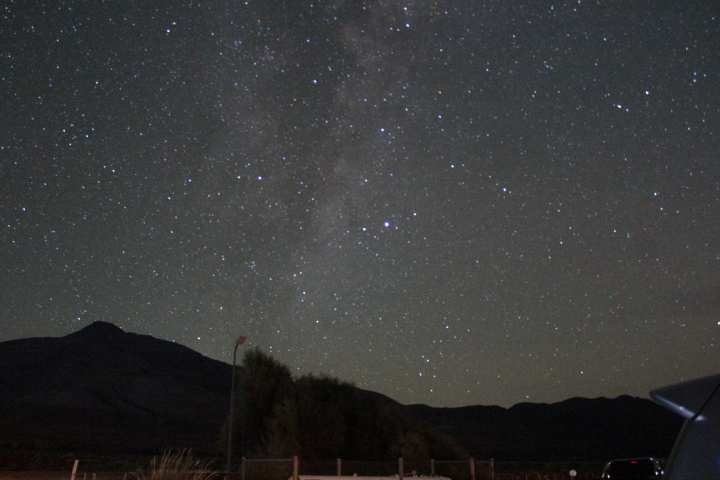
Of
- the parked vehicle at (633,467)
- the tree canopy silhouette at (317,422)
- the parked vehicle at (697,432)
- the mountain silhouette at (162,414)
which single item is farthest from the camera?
the mountain silhouette at (162,414)

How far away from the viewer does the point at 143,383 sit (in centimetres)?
12912

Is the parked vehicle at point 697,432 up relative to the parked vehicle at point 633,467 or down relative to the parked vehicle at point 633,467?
up

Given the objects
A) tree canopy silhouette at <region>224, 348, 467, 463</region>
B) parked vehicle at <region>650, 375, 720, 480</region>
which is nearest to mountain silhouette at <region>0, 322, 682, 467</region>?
tree canopy silhouette at <region>224, 348, 467, 463</region>

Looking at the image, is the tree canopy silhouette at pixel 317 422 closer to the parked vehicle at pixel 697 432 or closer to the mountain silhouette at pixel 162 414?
the mountain silhouette at pixel 162 414

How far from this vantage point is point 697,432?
2916 millimetres

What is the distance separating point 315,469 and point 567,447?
75172mm

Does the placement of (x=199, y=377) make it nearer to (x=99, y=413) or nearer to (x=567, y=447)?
(x=99, y=413)

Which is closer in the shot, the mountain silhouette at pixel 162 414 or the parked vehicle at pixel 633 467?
the parked vehicle at pixel 633 467

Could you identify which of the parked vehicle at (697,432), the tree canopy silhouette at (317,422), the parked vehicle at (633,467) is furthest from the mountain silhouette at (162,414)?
the parked vehicle at (697,432)

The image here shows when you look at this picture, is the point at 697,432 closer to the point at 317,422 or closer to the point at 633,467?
the point at 633,467

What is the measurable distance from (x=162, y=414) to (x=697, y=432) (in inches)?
4546

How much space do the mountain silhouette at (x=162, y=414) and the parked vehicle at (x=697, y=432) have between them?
191 feet

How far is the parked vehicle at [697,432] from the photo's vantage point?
2.83 metres

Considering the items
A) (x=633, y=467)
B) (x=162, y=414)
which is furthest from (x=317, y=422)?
(x=162, y=414)
